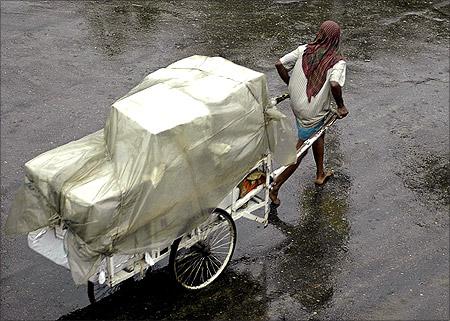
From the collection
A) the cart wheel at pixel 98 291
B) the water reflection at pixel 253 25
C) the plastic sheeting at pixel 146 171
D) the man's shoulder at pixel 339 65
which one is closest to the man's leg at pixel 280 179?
the man's shoulder at pixel 339 65

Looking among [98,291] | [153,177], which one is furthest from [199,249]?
[153,177]

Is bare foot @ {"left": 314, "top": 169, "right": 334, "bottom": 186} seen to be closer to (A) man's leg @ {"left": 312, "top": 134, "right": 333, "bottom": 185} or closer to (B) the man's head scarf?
(A) man's leg @ {"left": 312, "top": 134, "right": 333, "bottom": 185}

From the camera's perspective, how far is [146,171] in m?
5.41

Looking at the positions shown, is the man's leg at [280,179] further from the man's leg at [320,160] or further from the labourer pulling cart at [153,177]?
the labourer pulling cart at [153,177]

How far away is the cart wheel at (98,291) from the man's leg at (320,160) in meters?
2.67

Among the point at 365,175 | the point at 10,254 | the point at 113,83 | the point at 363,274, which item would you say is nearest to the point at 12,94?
the point at 113,83

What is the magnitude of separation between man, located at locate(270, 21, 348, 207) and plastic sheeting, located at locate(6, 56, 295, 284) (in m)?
1.24

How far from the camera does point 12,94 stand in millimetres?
9750

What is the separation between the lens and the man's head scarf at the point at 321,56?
717cm

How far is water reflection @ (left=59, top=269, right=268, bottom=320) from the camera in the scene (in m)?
6.12

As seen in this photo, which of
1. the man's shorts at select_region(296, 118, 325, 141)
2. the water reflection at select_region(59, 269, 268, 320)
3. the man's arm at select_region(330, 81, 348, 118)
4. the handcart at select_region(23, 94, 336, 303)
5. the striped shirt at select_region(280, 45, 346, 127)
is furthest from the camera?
the man's shorts at select_region(296, 118, 325, 141)

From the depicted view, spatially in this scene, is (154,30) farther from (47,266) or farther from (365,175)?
(47,266)

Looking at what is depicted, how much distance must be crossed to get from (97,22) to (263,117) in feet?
21.4

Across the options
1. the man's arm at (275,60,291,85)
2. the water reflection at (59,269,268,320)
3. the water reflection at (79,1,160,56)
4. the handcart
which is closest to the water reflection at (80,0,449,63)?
the water reflection at (79,1,160,56)
